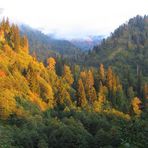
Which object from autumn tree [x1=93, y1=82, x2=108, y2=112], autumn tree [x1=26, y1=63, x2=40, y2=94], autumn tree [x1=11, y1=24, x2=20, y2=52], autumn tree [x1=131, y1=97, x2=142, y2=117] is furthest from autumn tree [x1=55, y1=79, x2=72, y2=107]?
autumn tree [x1=11, y1=24, x2=20, y2=52]

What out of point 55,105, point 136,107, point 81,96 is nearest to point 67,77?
point 81,96

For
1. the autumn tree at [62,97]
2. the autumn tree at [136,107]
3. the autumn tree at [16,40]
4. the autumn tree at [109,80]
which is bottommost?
the autumn tree at [136,107]

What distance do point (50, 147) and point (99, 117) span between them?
3792cm

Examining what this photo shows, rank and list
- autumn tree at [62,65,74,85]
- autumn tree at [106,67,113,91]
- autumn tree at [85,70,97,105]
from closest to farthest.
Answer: autumn tree at [85,70,97,105] → autumn tree at [62,65,74,85] → autumn tree at [106,67,113,91]

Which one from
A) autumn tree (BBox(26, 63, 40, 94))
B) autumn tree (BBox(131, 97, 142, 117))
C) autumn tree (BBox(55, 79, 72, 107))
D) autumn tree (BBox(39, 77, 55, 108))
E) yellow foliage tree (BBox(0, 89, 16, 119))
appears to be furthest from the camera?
autumn tree (BBox(131, 97, 142, 117))

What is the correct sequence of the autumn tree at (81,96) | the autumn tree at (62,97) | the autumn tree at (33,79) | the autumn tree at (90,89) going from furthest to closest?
1. the autumn tree at (90,89)
2. the autumn tree at (81,96)
3. the autumn tree at (62,97)
4. the autumn tree at (33,79)

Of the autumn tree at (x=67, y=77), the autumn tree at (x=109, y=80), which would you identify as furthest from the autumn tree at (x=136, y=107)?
the autumn tree at (x=67, y=77)

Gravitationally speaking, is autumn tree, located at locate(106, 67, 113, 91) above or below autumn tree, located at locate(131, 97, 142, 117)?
above

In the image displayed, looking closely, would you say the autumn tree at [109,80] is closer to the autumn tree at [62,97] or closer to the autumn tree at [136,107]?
the autumn tree at [136,107]

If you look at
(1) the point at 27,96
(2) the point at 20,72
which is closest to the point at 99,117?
(1) the point at 27,96

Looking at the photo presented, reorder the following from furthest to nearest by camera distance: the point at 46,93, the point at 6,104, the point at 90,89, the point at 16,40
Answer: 1. the point at 16,40
2. the point at 90,89
3. the point at 46,93
4. the point at 6,104

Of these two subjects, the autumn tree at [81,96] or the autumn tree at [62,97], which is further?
the autumn tree at [81,96]

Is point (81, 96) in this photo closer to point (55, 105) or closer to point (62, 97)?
point (62, 97)

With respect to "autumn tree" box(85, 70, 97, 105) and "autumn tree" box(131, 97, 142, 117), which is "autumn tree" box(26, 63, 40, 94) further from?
"autumn tree" box(131, 97, 142, 117)
